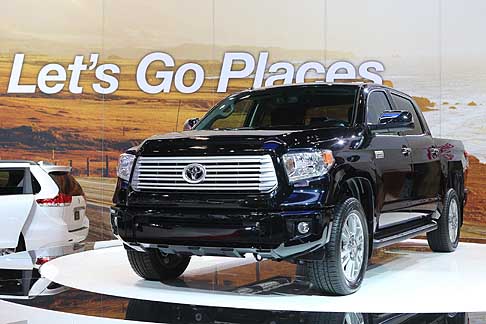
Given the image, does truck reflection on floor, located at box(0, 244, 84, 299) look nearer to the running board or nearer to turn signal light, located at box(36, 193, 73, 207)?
turn signal light, located at box(36, 193, 73, 207)

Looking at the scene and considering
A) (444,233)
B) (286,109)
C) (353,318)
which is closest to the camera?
(353,318)

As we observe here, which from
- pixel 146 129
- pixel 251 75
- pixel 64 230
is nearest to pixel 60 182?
pixel 64 230

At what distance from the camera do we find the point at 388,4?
A: 11.2 m

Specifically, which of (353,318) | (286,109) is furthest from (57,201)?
(353,318)

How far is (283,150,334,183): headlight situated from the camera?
481 cm

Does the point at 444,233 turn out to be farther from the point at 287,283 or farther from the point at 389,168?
the point at 287,283

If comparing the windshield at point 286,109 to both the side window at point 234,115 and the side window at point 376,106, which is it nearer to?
the side window at point 234,115

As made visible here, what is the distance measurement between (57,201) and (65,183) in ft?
1.09

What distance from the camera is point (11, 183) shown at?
27.4 feet

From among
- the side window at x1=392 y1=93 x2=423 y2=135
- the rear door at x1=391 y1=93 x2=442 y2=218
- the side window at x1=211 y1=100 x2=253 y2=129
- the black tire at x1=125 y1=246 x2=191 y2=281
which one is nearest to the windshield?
the side window at x1=211 y1=100 x2=253 y2=129

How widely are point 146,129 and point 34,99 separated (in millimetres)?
1958

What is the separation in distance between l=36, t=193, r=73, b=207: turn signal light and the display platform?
0.99m

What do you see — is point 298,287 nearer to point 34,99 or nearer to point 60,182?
point 60,182

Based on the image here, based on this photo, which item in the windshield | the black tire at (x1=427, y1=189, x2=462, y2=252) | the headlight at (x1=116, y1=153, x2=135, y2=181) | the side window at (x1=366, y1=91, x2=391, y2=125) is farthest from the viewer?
the black tire at (x1=427, y1=189, x2=462, y2=252)
